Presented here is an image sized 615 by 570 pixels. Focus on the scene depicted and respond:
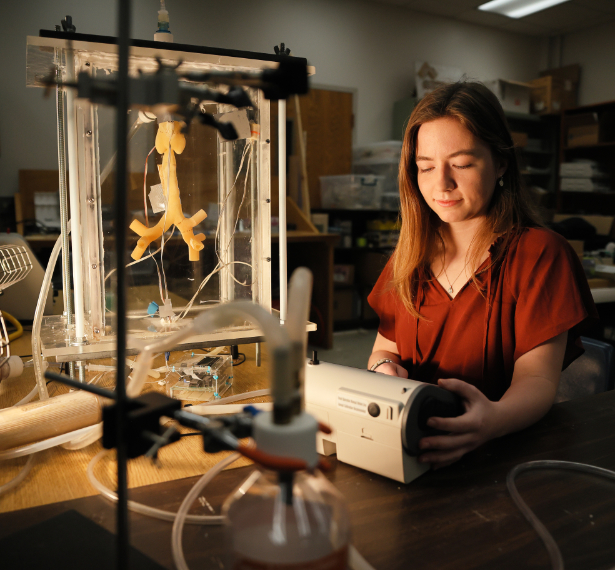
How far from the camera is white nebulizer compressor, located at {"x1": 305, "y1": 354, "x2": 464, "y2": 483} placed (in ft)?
2.06

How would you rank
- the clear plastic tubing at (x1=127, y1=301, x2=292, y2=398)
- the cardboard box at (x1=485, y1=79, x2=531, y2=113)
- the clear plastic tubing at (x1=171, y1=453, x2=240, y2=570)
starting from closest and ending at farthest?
the clear plastic tubing at (x1=127, y1=301, x2=292, y2=398), the clear plastic tubing at (x1=171, y1=453, x2=240, y2=570), the cardboard box at (x1=485, y1=79, x2=531, y2=113)

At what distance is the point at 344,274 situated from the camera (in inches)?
173

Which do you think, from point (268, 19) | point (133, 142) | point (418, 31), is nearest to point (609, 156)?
point (418, 31)

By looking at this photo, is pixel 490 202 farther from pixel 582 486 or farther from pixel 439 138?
pixel 582 486

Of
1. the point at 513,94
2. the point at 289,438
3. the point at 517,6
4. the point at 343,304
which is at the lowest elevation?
the point at 343,304

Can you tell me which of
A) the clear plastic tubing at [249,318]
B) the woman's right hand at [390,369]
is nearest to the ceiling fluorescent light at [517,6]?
the woman's right hand at [390,369]

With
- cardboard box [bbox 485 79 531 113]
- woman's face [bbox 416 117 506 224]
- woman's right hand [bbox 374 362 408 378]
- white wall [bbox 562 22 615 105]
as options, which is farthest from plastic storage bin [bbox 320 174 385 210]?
woman's right hand [bbox 374 362 408 378]

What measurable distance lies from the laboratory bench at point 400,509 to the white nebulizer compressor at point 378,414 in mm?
26

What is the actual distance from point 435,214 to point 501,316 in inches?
10.8

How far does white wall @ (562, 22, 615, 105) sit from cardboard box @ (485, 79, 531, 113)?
717 mm

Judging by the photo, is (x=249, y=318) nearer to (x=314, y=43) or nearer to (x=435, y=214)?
(x=435, y=214)

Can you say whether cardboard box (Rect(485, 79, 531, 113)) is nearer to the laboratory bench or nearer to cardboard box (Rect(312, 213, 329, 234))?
cardboard box (Rect(312, 213, 329, 234))

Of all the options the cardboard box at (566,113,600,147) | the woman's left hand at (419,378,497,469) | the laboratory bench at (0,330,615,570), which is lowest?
the laboratory bench at (0,330,615,570)

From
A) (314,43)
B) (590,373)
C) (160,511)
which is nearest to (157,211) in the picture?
(160,511)
